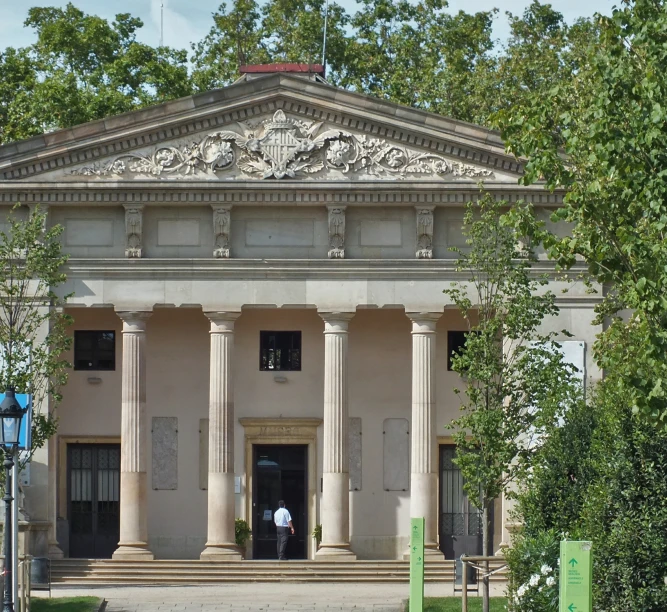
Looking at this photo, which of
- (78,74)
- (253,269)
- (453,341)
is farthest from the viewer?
(78,74)

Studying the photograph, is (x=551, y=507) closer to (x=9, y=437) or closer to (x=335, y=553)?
(x=9, y=437)

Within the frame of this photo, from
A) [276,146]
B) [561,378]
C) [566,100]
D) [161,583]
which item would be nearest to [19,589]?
[161,583]

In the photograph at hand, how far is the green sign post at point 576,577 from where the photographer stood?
2375 centimetres

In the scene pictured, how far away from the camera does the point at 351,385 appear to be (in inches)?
1939

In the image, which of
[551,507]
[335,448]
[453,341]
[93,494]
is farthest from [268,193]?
[551,507]

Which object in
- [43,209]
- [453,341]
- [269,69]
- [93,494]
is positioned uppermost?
[269,69]

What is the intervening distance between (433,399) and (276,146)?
818cm

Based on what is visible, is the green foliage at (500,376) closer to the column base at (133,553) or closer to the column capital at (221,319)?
the column capital at (221,319)

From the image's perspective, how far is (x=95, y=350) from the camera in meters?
49.4

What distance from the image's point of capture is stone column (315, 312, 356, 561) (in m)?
46.0

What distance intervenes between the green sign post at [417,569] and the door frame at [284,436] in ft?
52.2

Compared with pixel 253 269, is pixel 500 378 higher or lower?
lower

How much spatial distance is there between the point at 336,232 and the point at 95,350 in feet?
27.5

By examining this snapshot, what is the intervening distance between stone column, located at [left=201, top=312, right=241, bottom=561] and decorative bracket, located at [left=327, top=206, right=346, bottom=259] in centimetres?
320
